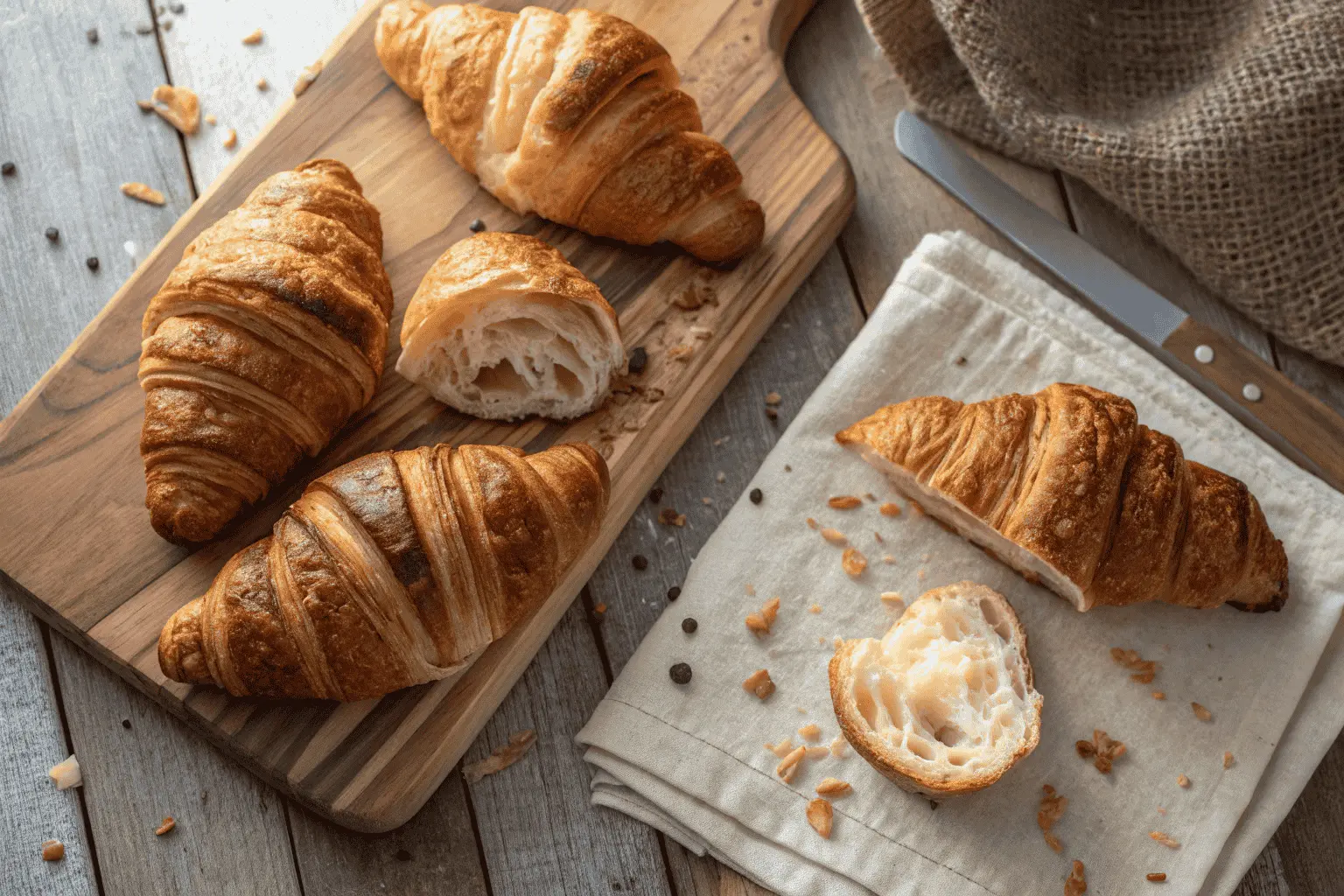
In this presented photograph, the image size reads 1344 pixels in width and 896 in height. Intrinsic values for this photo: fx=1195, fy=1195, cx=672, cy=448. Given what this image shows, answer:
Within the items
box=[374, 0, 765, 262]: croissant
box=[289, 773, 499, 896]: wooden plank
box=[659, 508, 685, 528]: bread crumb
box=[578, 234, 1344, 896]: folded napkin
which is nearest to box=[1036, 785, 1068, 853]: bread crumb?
box=[578, 234, 1344, 896]: folded napkin

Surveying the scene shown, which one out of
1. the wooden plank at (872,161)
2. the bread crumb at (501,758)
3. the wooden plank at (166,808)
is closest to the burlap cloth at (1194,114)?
the wooden plank at (872,161)

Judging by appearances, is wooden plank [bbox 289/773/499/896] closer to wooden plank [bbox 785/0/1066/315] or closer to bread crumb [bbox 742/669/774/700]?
bread crumb [bbox 742/669/774/700]

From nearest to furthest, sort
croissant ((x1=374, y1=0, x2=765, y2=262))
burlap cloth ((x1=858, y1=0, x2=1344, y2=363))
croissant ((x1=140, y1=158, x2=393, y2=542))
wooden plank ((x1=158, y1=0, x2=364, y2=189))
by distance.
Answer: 1. croissant ((x1=140, y1=158, x2=393, y2=542))
2. croissant ((x1=374, y1=0, x2=765, y2=262))
3. burlap cloth ((x1=858, y1=0, x2=1344, y2=363))
4. wooden plank ((x1=158, y1=0, x2=364, y2=189))

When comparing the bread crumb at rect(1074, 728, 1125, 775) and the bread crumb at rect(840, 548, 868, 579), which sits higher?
the bread crumb at rect(1074, 728, 1125, 775)

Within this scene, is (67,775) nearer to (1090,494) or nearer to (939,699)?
(939,699)

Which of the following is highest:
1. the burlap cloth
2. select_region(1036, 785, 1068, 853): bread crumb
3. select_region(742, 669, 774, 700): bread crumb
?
the burlap cloth

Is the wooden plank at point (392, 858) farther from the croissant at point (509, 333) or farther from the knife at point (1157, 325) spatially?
the knife at point (1157, 325)

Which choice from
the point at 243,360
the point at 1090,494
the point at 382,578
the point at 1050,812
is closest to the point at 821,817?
the point at 1050,812
